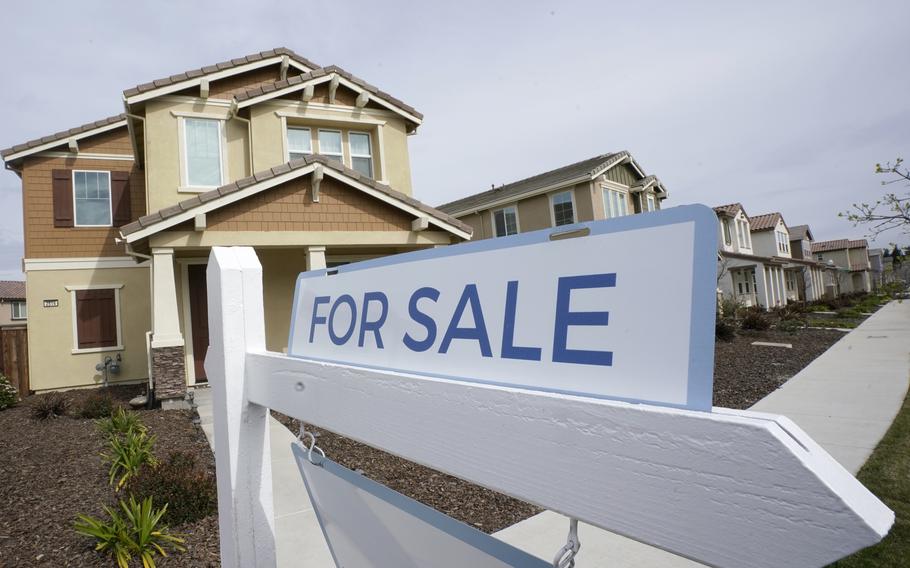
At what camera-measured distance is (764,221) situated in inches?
1543

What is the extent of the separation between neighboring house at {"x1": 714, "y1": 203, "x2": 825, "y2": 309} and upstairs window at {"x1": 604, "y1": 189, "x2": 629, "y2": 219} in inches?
177

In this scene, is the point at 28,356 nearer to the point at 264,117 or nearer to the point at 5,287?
the point at 264,117

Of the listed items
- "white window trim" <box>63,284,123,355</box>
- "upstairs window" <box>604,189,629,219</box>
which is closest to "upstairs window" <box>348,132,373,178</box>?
"white window trim" <box>63,284,123,355</box>

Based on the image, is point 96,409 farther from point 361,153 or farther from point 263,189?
point 361,153

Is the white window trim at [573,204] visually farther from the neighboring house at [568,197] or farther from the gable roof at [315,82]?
the gable roof at [315,82]

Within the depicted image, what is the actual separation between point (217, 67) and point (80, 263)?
6518mm

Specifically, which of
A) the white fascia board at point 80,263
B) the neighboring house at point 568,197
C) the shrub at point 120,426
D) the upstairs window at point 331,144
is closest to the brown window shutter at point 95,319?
the white fascia board at point 80,263

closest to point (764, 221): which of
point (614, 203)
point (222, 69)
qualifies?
point (614, 203)

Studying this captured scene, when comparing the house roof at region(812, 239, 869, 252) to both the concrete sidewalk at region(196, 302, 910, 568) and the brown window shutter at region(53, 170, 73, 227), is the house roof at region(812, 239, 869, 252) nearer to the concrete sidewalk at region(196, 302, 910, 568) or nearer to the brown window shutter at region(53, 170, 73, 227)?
the concrete sidewalk at region(196, 302, 910, 568)

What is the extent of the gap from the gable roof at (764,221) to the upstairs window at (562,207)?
79.0ft

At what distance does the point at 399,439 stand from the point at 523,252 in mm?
476

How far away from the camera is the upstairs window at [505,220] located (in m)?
25.0

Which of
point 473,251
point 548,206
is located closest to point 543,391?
point 473,251

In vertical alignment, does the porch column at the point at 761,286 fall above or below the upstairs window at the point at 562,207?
below
